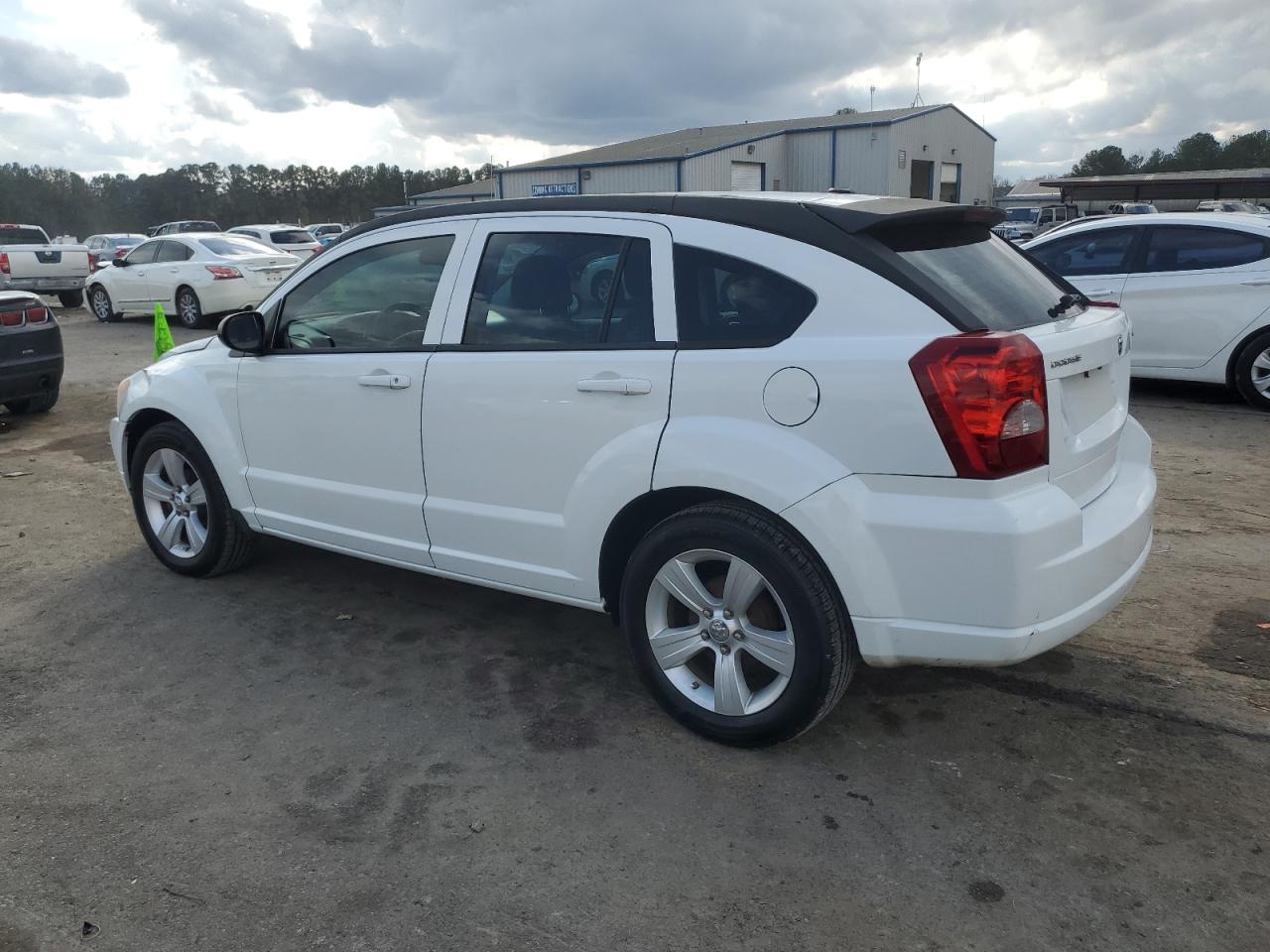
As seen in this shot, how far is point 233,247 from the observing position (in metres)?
16.4

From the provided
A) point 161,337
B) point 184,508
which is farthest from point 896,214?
point 161,337

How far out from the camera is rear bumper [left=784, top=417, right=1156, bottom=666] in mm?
2807

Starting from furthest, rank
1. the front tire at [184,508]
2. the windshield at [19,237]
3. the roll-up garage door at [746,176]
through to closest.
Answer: the roll-up garage door at [746,176]
the windshield at [19,237]
the front tire at [184,508]

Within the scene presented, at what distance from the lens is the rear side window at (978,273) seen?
3.05 m

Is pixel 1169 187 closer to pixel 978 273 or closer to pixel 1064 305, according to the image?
pixel 1064 305

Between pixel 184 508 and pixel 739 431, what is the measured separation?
3303mm

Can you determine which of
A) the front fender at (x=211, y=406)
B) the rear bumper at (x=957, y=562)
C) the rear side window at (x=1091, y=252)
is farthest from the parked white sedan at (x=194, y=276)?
the rear bumper at (x=957, y=562)

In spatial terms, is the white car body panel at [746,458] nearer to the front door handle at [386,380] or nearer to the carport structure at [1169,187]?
the front door handle at [386,380]

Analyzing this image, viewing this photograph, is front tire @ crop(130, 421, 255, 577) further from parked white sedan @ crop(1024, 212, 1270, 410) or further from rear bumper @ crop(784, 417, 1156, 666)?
parked white sedan @ crop(1024, 212, 1270, 410)

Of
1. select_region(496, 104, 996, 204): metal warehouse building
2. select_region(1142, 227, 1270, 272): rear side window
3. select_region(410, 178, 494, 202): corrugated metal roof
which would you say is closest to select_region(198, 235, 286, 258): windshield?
select_region(1142, 227, 1270, 272): rear side window

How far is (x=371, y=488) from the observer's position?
4168 millimetres

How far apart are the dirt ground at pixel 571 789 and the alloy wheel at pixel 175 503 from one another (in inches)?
15.3

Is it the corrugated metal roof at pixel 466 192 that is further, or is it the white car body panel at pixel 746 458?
the corrugated metal roof at pixel 466 192

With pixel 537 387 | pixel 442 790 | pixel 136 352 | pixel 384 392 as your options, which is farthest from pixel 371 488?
pixel 136 352
